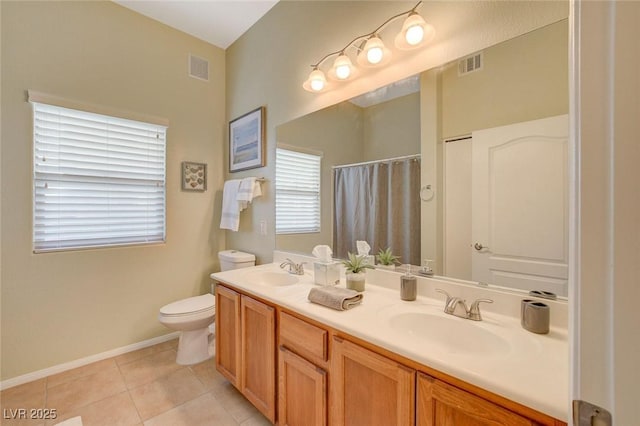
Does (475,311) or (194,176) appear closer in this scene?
(475,311)

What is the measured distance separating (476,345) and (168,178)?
8.66ft

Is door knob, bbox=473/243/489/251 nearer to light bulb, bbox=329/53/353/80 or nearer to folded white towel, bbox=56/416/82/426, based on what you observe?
light bulb, bbox=329/53/353/80

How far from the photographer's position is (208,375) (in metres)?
2.00

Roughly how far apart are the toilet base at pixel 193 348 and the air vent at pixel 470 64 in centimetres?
252

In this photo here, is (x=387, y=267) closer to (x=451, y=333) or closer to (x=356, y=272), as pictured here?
(x=356, y=272)

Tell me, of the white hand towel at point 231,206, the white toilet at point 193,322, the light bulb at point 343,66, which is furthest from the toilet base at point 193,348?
the light bulb at point 343,66

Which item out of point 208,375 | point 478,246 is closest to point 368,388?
point 478,246

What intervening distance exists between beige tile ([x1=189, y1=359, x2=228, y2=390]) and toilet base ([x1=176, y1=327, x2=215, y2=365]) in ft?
0.19

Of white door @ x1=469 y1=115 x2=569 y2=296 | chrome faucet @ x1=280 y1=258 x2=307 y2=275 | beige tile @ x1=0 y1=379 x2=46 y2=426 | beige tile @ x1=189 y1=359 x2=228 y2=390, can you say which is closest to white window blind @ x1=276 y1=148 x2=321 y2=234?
chrome faucet @ x1=280 y1=258 x2=307 y2=275

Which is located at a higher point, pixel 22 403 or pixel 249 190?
pixel 249 190

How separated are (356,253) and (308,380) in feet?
2.42

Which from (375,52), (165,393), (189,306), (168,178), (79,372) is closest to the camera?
(375,52)
